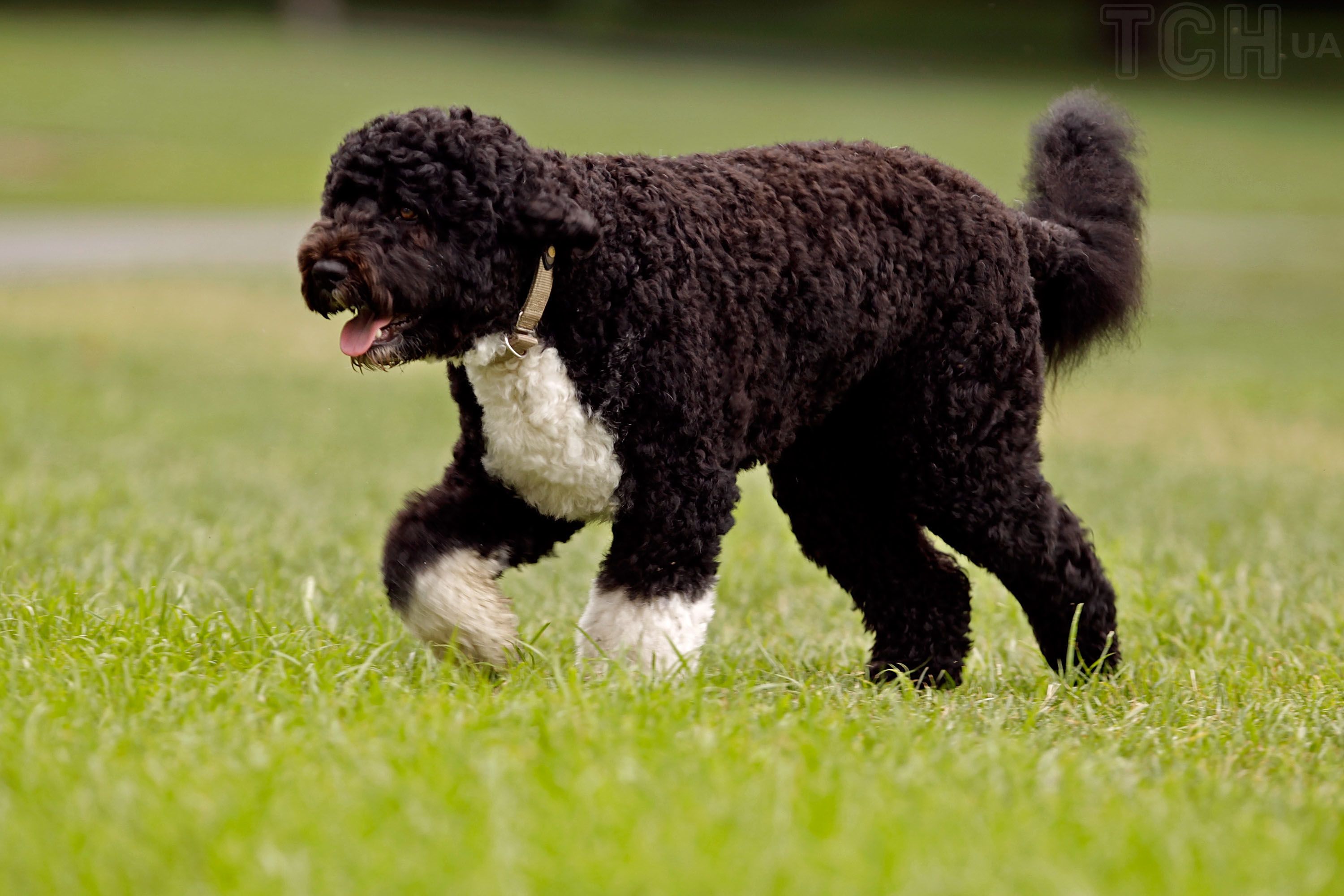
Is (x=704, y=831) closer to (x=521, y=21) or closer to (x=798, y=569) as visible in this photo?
(x=798, y=569)

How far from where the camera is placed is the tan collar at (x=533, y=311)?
4.07m

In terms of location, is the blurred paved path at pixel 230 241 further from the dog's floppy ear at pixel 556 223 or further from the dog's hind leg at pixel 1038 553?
the dog's floppy ear at pixel 556 223

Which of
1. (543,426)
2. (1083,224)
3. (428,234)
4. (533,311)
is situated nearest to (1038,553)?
(1083,224)

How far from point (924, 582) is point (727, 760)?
2021mm

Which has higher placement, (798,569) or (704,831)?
(704,831)

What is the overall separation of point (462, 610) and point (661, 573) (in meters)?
0.56

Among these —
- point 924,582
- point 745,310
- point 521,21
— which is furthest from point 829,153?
point 521,21

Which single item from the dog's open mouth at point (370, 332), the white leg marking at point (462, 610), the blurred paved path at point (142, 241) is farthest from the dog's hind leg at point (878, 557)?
the blurred paved path at point (142, 241)

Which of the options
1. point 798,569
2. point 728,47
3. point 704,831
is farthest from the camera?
point 728,47

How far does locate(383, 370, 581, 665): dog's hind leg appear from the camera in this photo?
4289 millimetres

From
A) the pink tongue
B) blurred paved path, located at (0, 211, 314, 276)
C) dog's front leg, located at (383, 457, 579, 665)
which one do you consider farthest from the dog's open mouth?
blurred paved path, located at (0, 211, 314, 276)

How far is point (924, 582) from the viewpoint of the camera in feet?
17.3

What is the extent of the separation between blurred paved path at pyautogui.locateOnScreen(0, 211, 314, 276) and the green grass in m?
4.99

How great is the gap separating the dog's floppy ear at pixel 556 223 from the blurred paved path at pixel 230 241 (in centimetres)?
1530
